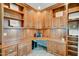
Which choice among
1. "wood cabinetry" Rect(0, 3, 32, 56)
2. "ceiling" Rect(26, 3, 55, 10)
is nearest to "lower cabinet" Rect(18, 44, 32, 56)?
"wood cabinetry" Rect(0, 3, 32, 56)

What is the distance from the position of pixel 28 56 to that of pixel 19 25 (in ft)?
1.65

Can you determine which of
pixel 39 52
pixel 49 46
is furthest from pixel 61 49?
pixel 39 52

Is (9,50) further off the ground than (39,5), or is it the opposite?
(39,5)

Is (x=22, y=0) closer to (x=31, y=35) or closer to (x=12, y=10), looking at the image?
(x=12, y=10)

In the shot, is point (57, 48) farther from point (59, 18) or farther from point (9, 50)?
point (9, 50)

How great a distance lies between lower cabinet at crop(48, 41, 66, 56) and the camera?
1559 mm

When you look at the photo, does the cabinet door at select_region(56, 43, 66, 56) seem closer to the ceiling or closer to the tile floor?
the tile floor

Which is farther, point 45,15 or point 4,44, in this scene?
point 45,15

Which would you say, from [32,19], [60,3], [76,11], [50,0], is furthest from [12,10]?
[76,11]

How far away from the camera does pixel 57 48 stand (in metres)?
1.58

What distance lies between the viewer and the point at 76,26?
1546 mm

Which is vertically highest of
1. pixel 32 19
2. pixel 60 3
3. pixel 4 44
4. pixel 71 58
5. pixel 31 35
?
pixel 60 3

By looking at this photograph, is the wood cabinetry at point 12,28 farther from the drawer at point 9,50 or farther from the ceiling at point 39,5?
the ceiling at point 39,5

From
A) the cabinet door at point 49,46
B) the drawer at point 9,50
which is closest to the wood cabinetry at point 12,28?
the drawer at point 9,50
